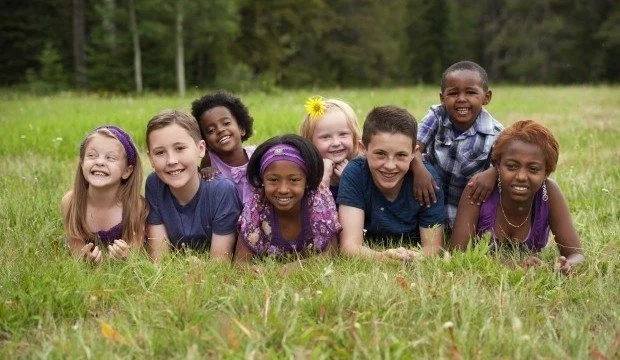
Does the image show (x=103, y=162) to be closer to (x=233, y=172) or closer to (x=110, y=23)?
(x=233, y=172)

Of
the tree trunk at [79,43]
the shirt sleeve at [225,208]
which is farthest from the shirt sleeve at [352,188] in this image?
the tree trunk at [79,43]

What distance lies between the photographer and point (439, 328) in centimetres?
266

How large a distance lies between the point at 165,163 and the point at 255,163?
60 cm

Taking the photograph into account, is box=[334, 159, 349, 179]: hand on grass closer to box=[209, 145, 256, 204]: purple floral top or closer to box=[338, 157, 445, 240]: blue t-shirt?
box=[338, 157, 445, 240]: blue t-shirt

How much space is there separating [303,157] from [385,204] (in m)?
0.74

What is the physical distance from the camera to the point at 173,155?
4266 mm

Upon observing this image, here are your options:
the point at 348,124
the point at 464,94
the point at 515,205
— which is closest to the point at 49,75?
the point at 348,124

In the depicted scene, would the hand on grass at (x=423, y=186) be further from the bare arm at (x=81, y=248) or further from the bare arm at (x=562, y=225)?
the bare arm at (x=81, y=248)

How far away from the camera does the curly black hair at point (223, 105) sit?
518 cm

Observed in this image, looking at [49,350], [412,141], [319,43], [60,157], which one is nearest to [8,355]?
[49,350]

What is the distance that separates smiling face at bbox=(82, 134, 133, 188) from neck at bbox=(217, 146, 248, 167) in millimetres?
1054

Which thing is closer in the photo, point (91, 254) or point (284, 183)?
point (91, 254)

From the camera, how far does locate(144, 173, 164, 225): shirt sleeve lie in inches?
173

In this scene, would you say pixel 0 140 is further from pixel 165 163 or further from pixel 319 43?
pixel 319 43
